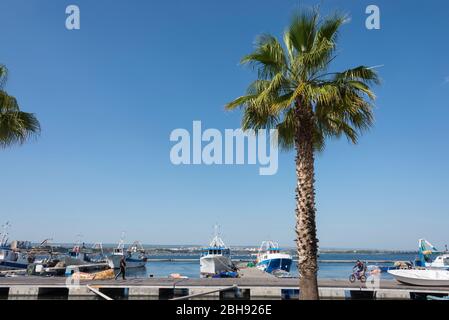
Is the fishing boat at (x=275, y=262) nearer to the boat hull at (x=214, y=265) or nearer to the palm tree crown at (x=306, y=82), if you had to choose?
the boat hull at (x=214, y=265)

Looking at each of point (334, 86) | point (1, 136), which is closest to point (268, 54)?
point (334, 86)

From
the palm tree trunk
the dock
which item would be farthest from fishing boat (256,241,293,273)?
the palm tree trunk

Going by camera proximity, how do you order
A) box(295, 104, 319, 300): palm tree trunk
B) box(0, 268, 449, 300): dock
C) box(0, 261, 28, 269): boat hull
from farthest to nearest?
box(0, 261, 28, 269): boat hull → box(0, 268, 449, 300): dock → box(295, 104, 319, 300): palm tree trunk

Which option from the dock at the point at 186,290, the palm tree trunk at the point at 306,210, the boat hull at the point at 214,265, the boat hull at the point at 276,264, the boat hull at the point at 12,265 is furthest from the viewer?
the boat hull at the point at 12,265

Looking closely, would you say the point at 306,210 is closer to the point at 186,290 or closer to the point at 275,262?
the point at 186,290

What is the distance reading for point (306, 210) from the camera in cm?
1131

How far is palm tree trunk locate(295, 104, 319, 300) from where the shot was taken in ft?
35.9

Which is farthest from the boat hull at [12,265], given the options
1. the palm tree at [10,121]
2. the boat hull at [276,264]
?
the palm tree at [10,121]

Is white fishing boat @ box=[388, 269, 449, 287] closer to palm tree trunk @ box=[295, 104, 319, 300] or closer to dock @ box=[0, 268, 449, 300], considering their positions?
dock @ box=[0, 268, 449, 300]

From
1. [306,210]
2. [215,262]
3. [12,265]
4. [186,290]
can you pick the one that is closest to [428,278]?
[306,210]

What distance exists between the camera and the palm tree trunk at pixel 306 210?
11.0 metres

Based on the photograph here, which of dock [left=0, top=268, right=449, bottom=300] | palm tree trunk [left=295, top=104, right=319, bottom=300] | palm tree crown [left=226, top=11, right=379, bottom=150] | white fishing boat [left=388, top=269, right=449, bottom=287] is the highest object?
palm tree crown [left=226, top=11, right=379, bottom=150]

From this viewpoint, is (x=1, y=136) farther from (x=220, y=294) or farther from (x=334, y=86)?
(x=220, y=294)

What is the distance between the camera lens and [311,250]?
11.1 metres
